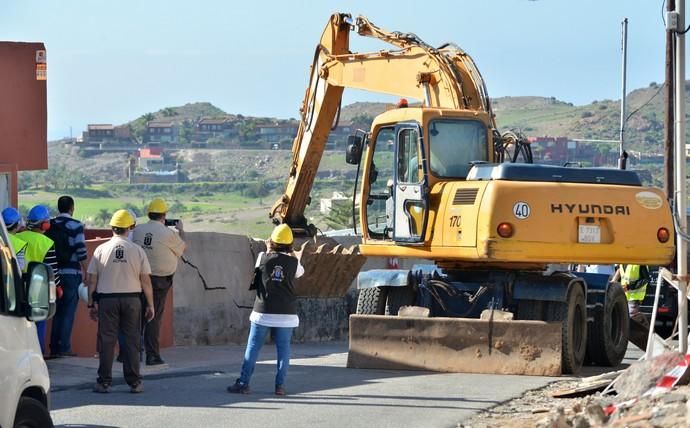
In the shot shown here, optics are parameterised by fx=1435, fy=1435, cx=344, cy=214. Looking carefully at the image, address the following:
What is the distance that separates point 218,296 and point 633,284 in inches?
239

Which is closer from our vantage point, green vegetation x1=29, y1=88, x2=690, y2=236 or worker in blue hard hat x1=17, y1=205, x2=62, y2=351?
worker in blue hard hat x1=17, y1=205, x2=62, y2=351

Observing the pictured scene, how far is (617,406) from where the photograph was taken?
11.8 meters

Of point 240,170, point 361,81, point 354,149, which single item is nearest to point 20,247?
point 354,149

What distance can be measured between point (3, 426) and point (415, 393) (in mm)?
7302

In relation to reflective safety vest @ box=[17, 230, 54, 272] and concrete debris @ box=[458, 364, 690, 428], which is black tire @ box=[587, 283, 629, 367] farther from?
reflective safety vest @ box=[17, 230, 54, 272]

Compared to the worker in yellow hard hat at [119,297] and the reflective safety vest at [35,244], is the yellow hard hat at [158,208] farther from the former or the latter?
the worker in yellow hard hat at [119,297]

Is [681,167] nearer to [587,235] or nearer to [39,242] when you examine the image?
[587,235]

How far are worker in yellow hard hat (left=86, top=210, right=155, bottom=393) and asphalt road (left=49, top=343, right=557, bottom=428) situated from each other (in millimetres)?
364

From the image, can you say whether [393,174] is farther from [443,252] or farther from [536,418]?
[536,418]

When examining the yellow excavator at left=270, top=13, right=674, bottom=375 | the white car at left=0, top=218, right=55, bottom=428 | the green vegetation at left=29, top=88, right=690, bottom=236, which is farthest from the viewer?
the green vegetation at left=29, top=88, right=690, bottom=236

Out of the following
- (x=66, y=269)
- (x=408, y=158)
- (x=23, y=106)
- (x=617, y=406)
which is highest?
(x=23, y=106)

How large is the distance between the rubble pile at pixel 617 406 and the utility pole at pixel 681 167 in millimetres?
1185

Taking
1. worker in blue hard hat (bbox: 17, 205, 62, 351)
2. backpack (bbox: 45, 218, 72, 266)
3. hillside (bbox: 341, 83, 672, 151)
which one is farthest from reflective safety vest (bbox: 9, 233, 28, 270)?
hillside (bbox: 341, 83, 672, 151)

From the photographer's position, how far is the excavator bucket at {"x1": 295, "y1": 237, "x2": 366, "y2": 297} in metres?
23.1
